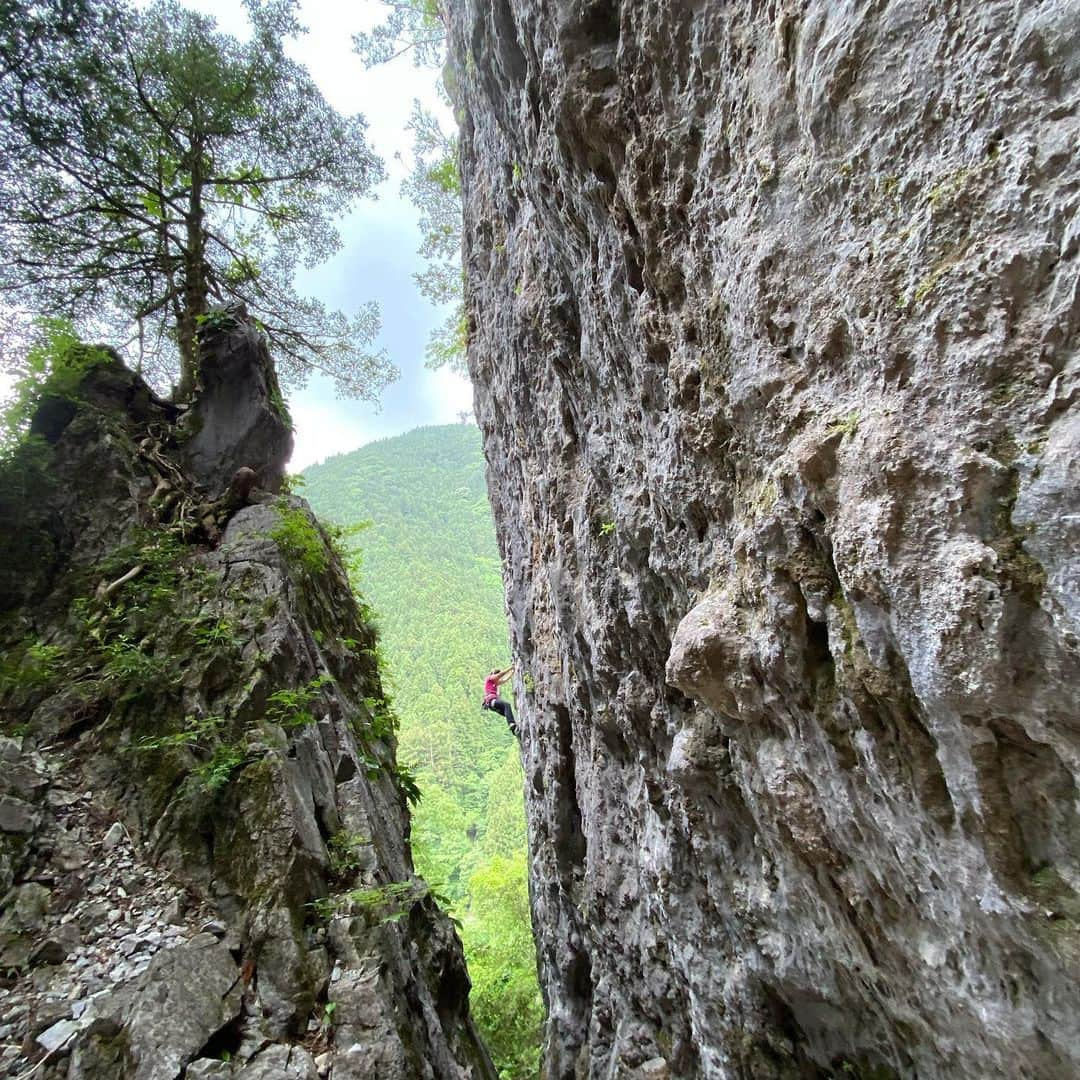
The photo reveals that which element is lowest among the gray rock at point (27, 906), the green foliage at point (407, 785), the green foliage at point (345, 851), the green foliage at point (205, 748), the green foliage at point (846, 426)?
the green foliage at point (407, 785)

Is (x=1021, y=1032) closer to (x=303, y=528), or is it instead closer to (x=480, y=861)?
(x=303, y=528)

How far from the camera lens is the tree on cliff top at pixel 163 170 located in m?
9.20

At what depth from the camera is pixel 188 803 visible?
4.80 meters

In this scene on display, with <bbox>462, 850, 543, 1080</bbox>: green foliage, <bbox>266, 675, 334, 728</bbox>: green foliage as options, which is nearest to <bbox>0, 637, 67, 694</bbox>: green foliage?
<bbox>266, 675, 334, 728</bbox>: green foliage

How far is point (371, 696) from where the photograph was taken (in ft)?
30.5

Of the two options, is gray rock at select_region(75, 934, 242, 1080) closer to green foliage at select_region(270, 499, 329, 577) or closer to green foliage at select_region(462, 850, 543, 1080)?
green foliage at select_region(462, 850, 543, 1080)

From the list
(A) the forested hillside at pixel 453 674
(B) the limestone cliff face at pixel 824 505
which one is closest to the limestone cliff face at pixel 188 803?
(A) the forested hillside at pixel 453 674

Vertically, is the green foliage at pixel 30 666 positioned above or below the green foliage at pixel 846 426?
below

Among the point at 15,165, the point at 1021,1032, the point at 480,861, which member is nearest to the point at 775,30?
the point at 1021,1032

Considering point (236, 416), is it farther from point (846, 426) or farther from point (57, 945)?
point (846, 426)

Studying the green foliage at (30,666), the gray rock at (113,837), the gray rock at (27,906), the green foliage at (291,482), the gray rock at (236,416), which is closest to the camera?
the gray rock at (27,906)

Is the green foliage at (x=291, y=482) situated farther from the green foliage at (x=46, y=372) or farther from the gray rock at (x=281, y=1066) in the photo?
the gray rock at (x=281, y=1066)

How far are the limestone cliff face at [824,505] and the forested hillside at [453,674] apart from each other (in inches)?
158

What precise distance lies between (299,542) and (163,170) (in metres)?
8.25
